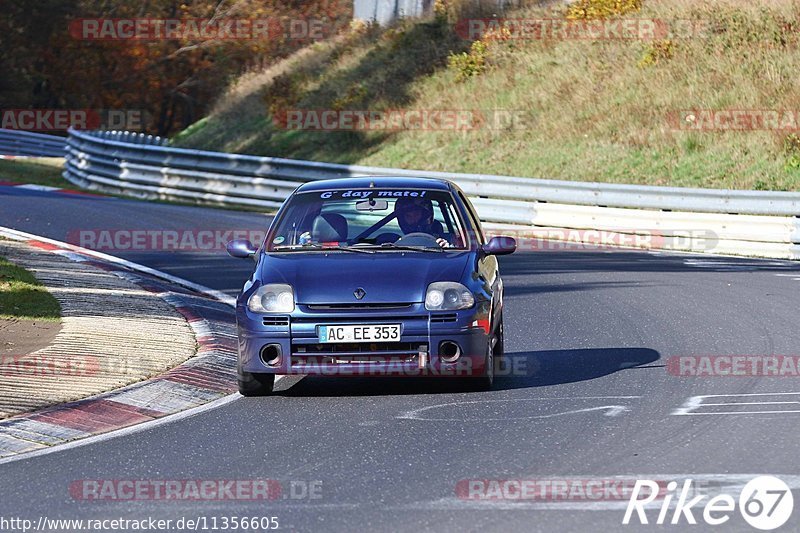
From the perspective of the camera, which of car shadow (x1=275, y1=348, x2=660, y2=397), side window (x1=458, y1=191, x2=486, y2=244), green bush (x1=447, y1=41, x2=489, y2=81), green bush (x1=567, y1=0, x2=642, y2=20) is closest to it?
car shadow (x1=275, y1=348, x2=660, y2=397)

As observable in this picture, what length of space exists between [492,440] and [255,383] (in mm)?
2384

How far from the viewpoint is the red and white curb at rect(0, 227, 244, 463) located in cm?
845

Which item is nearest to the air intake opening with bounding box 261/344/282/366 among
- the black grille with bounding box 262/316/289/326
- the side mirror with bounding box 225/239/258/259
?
the black grille with bounding box 262/316/289/326

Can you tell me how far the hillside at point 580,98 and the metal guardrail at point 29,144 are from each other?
16.5 ft

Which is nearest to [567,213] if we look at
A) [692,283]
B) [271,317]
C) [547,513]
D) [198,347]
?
[692,283]

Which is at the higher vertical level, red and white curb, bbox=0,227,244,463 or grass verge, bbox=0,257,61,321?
grass verge, bbox=0,257,61,321

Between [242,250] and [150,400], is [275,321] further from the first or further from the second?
[242,250]

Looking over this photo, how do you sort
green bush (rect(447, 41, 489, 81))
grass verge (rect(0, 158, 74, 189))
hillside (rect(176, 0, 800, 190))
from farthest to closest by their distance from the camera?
green bush (rect(447, 41, 489, 81))
grass verge (rect(0, 158, 74, 189))
hillside (rect(176, 0, 800, 190))

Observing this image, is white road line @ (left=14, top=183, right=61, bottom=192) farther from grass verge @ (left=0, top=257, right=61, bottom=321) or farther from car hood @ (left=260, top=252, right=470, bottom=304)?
car hood @ (left=260, top=252, right=470, bottom=304)

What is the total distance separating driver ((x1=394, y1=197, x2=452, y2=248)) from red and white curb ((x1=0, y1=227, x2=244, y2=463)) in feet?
5.76

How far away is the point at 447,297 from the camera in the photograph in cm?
959

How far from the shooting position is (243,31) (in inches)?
2239

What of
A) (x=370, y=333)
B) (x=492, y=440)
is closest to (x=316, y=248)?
(x=370, y=333)

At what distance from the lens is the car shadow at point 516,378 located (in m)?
10.2
